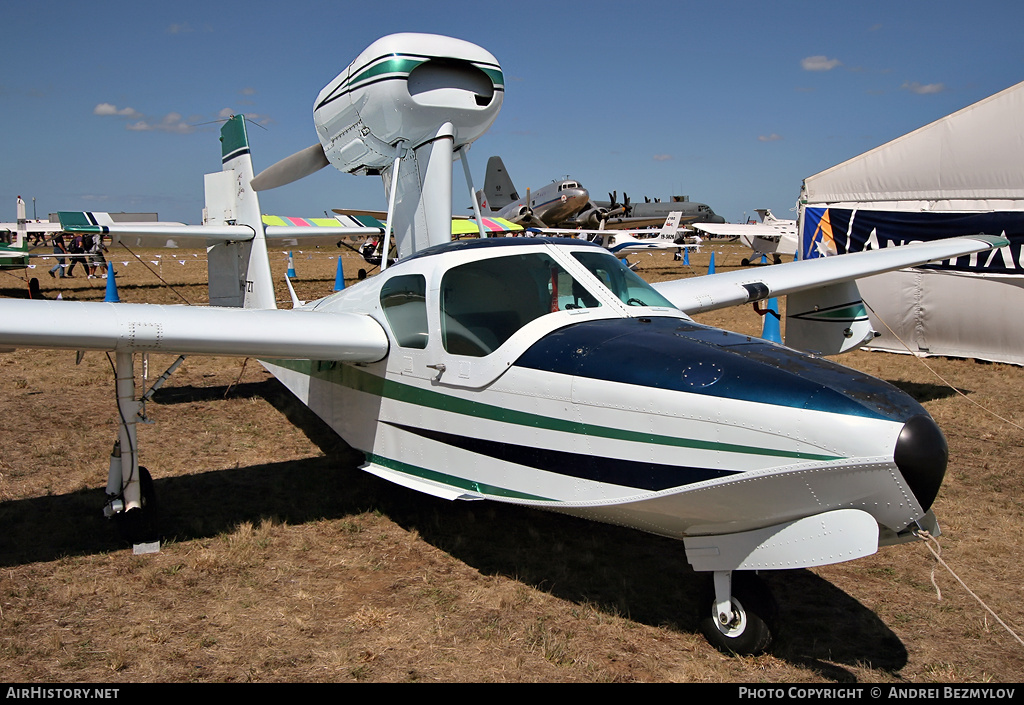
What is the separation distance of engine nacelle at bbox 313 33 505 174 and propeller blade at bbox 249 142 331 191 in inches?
25.6

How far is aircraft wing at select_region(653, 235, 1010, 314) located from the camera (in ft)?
26.3

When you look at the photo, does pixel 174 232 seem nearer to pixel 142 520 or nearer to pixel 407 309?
pixel 142 520

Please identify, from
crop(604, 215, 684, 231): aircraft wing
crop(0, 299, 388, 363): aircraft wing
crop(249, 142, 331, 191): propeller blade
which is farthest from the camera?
crop(604, 215, 684, 231): aircraft wing

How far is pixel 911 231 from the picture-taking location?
12406mm

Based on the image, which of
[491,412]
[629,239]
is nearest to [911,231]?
[491,412]

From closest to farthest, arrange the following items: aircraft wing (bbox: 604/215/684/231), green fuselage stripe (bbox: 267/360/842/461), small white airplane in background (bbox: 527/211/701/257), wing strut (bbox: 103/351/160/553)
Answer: green fuselage stripe (bbox: 267/360/842/461) < wing strut (bbox: 103/351/160/553) < small white airplane in background (bbox: 527/211/701/257) < aircraft wing (bbox: 604/215/684/231)

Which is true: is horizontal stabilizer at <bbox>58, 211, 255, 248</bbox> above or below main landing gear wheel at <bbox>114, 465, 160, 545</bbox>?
above

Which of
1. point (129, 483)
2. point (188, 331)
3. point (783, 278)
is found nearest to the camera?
point (188, 331)

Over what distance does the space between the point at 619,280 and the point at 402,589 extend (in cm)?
254

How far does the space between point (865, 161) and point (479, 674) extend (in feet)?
40.5

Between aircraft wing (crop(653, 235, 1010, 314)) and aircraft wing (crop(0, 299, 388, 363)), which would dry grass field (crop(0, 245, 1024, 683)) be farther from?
aircraft wing (crop(653, 235, 1010, 314))

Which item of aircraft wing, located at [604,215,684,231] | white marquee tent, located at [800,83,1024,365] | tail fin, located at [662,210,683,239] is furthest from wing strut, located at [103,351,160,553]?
aircraft wing, located at [604,215,684,231]

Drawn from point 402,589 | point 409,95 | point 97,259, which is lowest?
point 402,589

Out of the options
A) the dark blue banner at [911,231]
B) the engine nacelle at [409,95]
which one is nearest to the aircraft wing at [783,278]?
the dark blue banner at [911,231]
